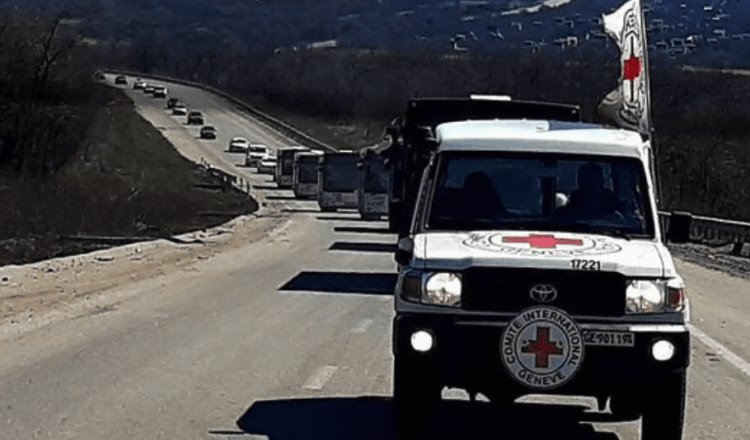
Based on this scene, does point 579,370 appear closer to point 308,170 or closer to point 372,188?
point 372,188

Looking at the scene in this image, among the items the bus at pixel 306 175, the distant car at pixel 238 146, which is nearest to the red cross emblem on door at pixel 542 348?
the bus at pixel 306 175

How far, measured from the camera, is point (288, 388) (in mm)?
A: 12797

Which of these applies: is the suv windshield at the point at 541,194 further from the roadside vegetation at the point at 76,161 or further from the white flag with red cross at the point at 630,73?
the roadside vegetation at the point at 76,161

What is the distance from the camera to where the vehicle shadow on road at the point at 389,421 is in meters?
10.7

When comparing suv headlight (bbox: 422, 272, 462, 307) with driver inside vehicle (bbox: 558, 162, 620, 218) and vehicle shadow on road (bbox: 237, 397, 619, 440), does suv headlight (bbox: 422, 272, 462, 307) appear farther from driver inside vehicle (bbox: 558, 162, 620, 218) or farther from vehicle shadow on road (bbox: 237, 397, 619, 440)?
driver inside vehicle (bbox: 558, 162, 620, 218)

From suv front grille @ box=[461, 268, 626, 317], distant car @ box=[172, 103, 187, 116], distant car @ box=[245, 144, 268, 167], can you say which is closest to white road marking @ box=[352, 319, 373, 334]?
suv front grille @ box=[461, 268, 626, 317]

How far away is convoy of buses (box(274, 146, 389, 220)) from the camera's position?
164 ft

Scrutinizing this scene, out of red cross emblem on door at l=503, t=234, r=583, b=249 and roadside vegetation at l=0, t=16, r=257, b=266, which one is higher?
red cross emblem on door at l=503, t=234, r=583, b=249

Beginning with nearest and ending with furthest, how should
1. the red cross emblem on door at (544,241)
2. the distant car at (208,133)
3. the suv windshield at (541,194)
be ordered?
1. the red cross emblem on door at (544,241)
2. the suv windshield at (541,194)
3. the distant car at (208,133)

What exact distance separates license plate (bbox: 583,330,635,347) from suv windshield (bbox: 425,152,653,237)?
1.20 meters

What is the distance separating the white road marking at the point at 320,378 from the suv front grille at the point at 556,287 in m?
3.75

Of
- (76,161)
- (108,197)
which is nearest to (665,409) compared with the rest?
(108,197)

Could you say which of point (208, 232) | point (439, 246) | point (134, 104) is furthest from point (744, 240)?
point (134, 104)

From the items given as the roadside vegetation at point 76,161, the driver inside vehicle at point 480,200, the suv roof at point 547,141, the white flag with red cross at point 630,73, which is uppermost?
the white flag with red cross at point 630,73
